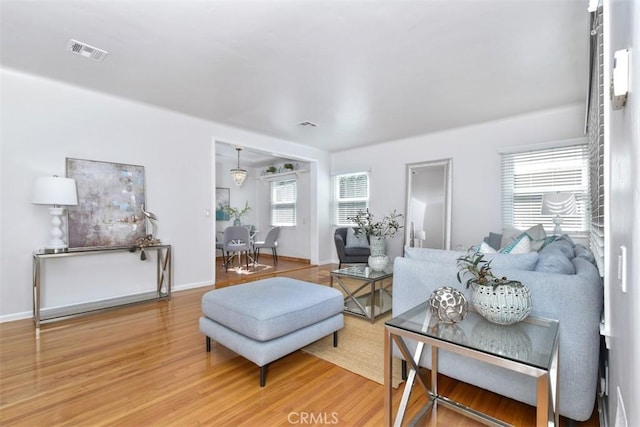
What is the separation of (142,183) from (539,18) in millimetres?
4456

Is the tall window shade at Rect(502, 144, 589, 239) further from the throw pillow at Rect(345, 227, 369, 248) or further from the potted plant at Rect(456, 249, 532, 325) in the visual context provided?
the potted plant at Rect(456, 249, 532, 325)

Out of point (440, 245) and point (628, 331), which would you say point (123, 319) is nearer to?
point (628, 331)

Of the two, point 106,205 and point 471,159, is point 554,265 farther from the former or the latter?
point 106,205

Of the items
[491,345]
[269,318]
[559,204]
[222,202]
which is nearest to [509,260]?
[491,345]

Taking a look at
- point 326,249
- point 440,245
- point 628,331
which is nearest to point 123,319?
point 628,331

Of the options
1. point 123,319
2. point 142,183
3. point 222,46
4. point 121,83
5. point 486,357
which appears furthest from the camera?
point 142,183

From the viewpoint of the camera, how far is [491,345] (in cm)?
119

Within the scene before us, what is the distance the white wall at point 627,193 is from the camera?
0.64 m

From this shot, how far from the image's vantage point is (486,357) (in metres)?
1.13

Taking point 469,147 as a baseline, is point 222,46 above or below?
above

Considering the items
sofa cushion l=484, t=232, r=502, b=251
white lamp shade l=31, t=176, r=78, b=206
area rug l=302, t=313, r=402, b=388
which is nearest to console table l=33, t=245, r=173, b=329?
white lamp shade l=31, t=176, r=78, b=206

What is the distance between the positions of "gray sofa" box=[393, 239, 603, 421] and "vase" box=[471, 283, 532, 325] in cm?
21

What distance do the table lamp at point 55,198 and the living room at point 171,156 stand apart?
0.20m

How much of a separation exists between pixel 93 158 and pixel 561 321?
15.0ft
